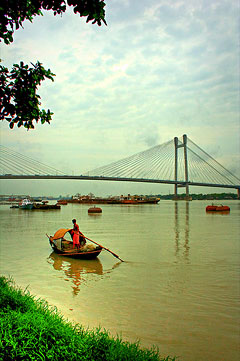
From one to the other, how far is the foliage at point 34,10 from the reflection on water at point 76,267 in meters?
5.74

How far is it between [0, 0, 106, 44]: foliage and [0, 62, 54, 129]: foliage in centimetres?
42

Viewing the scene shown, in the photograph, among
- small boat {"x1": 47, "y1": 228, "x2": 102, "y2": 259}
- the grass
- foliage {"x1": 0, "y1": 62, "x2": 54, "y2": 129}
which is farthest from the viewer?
small boat {"x1": 47, "y1": 228, "x2": 102, "y2": 259}

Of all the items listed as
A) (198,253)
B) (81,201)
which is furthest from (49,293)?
(81,201)

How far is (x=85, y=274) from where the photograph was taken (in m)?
8.73

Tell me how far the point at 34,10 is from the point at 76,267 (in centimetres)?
772

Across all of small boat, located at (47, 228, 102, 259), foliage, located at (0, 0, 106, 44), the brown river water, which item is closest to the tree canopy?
foliage, located at (0, 0, 106, 44)

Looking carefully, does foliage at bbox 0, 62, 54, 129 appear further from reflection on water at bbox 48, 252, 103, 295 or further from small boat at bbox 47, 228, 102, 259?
small boat at bbox 47, 228, 102, 259

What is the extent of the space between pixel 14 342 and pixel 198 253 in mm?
10403

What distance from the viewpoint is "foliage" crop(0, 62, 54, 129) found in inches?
153

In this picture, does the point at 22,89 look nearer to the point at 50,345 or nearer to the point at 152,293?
the point at 50,345

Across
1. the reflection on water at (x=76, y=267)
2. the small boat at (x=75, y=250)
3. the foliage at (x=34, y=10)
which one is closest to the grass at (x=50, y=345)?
the foliage at (x=34, y=10)

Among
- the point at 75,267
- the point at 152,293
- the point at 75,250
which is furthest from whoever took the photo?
the point at 75,250

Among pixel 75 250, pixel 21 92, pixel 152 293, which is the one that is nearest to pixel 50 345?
pixel 21 92

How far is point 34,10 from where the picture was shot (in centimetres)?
350
